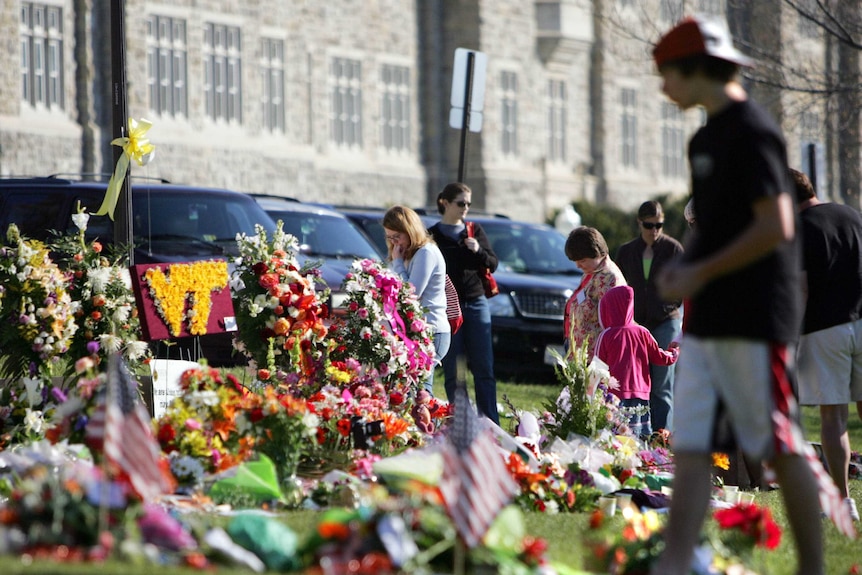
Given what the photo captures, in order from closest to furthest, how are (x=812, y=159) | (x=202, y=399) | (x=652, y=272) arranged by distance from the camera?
(x=202, y=399) < (x=652, y=272) < (x=812, y=159)

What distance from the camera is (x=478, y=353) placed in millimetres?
10086

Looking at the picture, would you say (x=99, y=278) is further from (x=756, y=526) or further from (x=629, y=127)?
(x=629, y=127)

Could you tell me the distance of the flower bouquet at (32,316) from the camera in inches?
301

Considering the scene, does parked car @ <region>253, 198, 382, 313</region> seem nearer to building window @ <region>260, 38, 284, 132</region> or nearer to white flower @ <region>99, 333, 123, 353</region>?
white flower @ <region>99, 333, 123, 353</region>

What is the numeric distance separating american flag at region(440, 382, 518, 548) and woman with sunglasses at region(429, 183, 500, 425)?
5412 mm

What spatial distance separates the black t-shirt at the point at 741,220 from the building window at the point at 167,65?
22.9m

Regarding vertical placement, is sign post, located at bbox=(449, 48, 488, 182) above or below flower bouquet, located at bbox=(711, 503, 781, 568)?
above

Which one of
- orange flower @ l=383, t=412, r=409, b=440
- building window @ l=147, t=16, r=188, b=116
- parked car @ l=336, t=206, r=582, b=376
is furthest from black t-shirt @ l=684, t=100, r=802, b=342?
building window @ l=147, t=16, r=188, b=116

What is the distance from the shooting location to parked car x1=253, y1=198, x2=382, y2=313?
13.3 meters

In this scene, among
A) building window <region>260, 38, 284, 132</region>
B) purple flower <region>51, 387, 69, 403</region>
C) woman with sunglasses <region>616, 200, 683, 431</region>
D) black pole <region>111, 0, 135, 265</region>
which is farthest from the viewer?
A: building window <region>260, 38, 284, 132</region>

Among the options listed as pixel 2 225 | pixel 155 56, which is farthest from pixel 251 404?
pixel 155 56

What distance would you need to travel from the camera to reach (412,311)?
891cm

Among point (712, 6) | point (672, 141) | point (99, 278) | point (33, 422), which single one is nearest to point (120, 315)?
point (99, 278)

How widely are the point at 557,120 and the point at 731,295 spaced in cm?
3283
